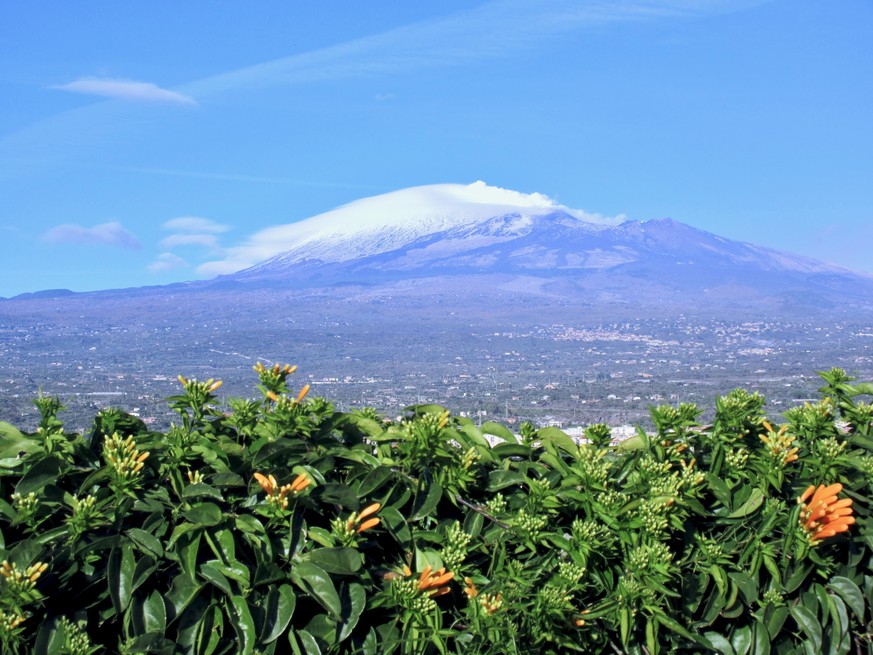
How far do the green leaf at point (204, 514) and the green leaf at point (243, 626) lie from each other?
209mm

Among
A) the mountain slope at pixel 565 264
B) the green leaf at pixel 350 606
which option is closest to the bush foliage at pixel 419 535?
the green leaf at pixel 350 606

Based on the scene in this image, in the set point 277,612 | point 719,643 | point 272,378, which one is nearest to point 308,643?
point 277,612

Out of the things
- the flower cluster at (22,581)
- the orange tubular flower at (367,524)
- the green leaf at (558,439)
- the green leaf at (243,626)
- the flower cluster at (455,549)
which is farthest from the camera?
the green leaf at (558,439)

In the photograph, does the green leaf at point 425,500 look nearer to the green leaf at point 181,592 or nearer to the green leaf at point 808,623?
the green leaf at point 181,592

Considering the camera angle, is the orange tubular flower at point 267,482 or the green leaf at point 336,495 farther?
the green leaf at point 336,495

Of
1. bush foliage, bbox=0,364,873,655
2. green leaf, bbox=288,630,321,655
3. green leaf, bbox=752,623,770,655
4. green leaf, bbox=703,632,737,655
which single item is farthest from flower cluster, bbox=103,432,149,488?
green leaf, bbox=752,623,770,655

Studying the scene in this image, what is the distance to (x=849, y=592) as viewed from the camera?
2.53 meters

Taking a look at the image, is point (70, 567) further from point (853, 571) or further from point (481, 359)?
point (481, 359)

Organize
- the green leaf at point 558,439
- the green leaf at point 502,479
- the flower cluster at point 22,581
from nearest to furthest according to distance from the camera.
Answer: the flower cluster at point 22,581
the green leaf at point 502,479
the green leaf at point 558,439

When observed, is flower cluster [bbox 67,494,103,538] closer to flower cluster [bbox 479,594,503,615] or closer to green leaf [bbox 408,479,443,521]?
green leaf [bbox 408,479,443,521]

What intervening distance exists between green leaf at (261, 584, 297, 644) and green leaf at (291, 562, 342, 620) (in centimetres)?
4

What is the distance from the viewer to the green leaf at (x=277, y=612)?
2.11m

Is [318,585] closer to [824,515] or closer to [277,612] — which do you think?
[277,612]

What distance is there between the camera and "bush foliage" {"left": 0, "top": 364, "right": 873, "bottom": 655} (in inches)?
84.4
